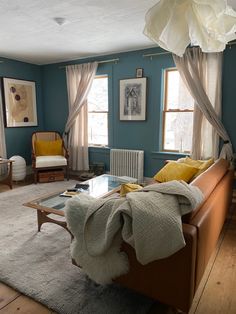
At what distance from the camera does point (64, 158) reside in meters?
4.61

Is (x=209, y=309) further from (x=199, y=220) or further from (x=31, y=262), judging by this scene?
(x=31, y=262)

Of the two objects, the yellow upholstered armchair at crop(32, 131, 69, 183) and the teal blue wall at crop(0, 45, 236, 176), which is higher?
the teal blue wall at crop(0, 45, 236, 176)

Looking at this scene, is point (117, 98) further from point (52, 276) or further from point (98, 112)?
point (52, 276)

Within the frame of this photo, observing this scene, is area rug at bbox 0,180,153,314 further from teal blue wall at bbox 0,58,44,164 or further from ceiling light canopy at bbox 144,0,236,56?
teal blue wall at bbox 0,58,44,164

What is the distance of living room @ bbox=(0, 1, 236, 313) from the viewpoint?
150 inches

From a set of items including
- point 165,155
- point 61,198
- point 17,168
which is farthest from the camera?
point 17,168

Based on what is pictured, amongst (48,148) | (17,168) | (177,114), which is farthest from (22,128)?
(177,114)

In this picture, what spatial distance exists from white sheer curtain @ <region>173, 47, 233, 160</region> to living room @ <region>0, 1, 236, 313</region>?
0.40 feet

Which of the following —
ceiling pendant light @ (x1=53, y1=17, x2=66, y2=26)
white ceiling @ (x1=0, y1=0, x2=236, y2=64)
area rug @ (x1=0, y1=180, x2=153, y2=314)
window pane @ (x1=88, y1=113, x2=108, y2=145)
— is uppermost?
white ceiling @ (x1=0, y1=0, x2=236, y2=64)

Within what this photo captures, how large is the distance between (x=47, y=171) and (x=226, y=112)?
3.31 meters

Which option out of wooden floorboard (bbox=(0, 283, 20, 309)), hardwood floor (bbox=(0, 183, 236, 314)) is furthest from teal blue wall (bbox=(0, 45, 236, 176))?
wooden floorboard (bbox=(0, 283, 20, 309))

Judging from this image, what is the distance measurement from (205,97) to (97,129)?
2.26m

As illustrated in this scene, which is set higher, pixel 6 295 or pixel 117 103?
pixel 117 103

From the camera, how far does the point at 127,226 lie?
4.36 ft
